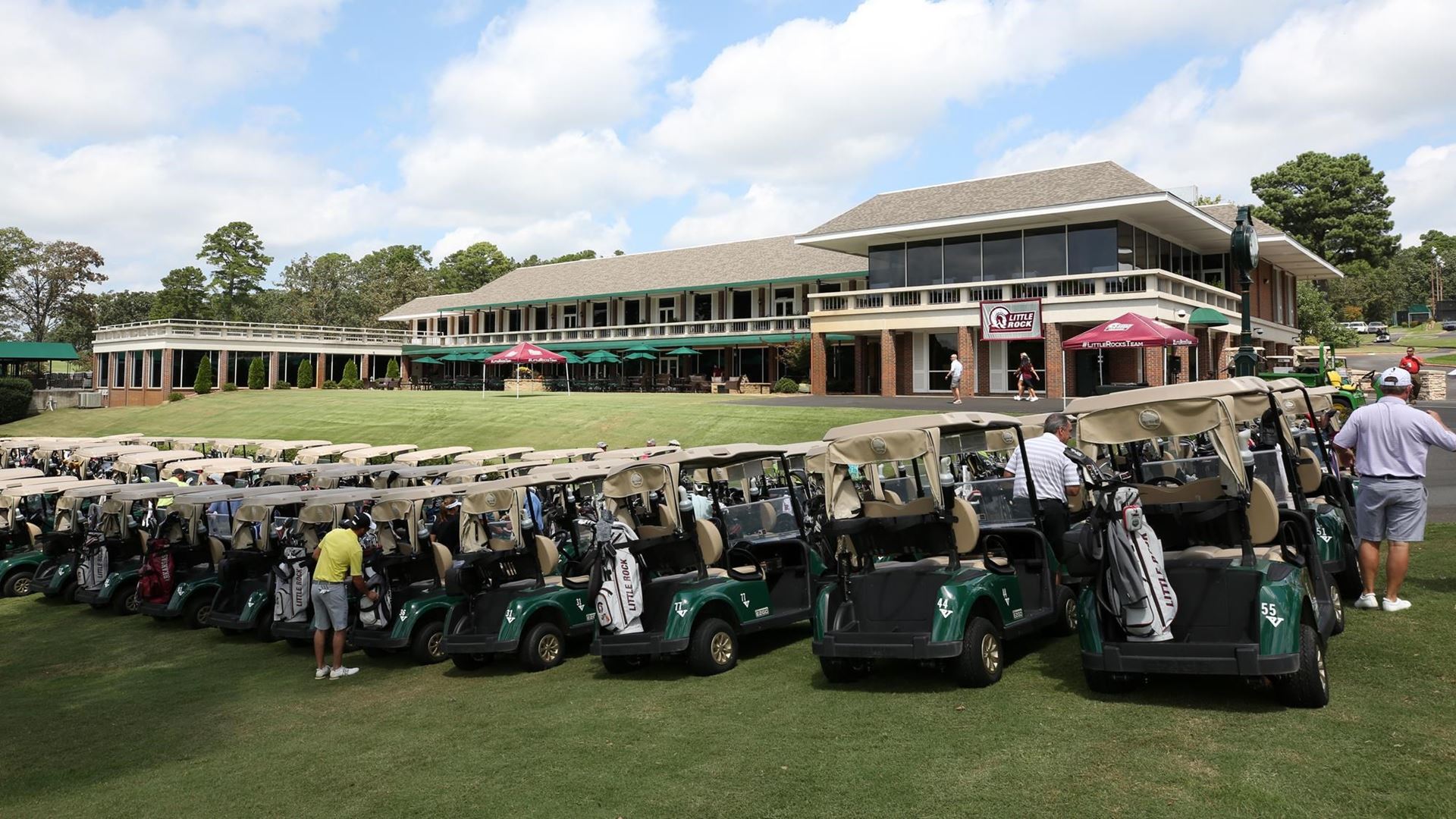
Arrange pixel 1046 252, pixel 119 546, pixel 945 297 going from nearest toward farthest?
1. pixel 119 546
2. pixel 1046 252
3. pixel 945 297

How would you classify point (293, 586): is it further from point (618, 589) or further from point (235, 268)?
point (235, 268)

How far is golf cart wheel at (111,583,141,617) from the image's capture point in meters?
15.0

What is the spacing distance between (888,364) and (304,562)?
1034 inches

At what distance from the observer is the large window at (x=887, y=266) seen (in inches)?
1432

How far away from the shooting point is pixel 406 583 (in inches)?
463

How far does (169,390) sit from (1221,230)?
50.4 metres

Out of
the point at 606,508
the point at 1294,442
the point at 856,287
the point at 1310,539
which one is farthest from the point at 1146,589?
the point at 856,287

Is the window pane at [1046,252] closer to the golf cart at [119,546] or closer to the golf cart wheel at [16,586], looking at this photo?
the golf cart at [119,546]

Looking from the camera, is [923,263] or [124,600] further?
[923,263]

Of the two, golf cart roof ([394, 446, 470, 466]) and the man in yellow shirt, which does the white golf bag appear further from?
golf cart roof ([394, 446, 470, 466])

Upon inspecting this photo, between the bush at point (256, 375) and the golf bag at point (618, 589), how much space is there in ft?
168

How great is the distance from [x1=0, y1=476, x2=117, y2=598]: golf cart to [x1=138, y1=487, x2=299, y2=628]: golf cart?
394 centimetres

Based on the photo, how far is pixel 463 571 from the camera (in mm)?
10102

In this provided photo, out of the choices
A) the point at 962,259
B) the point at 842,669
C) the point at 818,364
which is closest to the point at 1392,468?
the point at 842,669
